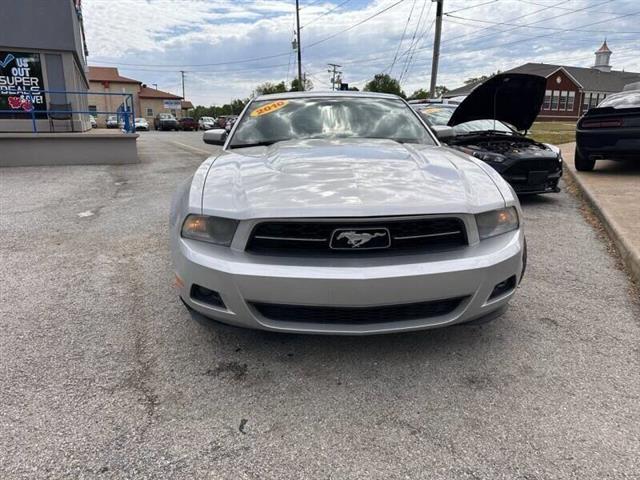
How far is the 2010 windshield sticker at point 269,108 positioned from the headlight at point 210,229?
1.93m

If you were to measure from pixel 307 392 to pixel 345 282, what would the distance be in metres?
0.62

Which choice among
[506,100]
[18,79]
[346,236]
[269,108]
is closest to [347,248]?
[346,236]

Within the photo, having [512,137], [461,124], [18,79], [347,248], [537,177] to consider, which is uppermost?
[18,79]

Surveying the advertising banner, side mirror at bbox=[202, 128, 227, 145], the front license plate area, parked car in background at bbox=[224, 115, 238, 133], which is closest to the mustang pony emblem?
parked car in background at bbox=[224, 115, 238, 133]

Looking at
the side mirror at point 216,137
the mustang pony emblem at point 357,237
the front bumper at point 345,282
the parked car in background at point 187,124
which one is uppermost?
the parked car in background at point 187,124

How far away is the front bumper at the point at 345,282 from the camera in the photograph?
2094mm

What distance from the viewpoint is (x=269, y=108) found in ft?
13.4

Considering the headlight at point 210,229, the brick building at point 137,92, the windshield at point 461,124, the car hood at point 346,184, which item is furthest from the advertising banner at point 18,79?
the brick building at point 137,92

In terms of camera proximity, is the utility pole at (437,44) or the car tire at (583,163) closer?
the car tire at (583,163)

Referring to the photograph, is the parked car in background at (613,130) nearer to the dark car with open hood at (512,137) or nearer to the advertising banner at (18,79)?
the dark car with open hood at (512,137)

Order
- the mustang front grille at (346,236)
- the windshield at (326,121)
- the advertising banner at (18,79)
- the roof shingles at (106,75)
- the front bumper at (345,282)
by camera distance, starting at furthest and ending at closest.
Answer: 1. the roof shingles at (106,75)
2. the advertising banner at (18,79)
3. the windshield at (326,121)
4. the mustang front grille at (346,236)
5. the front bumper at (345,282)

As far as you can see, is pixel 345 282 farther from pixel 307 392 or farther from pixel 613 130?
pixel 613 130

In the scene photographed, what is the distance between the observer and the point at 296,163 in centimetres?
276

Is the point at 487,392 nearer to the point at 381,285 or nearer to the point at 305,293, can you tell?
the point at 381,285
